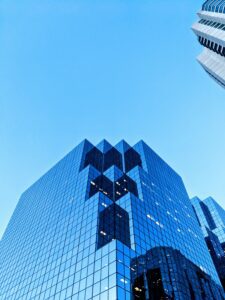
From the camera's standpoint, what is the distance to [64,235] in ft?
205

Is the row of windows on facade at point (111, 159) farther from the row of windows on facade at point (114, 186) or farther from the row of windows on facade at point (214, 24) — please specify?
the row of windows on facade at point (214, 24)

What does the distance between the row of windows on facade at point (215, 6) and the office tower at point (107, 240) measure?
58522 mm

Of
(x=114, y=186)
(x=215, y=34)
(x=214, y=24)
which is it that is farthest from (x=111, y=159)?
(x=214, y=24)

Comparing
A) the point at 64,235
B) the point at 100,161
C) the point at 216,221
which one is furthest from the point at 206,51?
the point at 64,235

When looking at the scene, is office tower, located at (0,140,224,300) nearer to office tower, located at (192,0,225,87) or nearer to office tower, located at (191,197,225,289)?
office tower, located at (191,197,225,289)

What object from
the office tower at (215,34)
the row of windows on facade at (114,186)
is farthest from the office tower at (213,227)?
the office tower at (215,34)

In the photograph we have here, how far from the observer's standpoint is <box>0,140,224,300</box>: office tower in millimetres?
44406

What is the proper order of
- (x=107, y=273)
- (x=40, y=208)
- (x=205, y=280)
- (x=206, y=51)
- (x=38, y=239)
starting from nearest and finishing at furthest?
(x=107, y=273), (x=205, y=280), (x=38, y=239), (x=40, y=208), (x=206, y=51)

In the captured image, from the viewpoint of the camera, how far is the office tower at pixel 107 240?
44.4 metres

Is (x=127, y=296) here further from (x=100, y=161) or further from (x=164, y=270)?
(x=100, y=161)

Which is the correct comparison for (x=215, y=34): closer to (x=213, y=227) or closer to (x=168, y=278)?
(x=168, y=278)

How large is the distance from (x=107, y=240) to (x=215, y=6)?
321ft

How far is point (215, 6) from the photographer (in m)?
99.9

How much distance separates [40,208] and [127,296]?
189 ft
